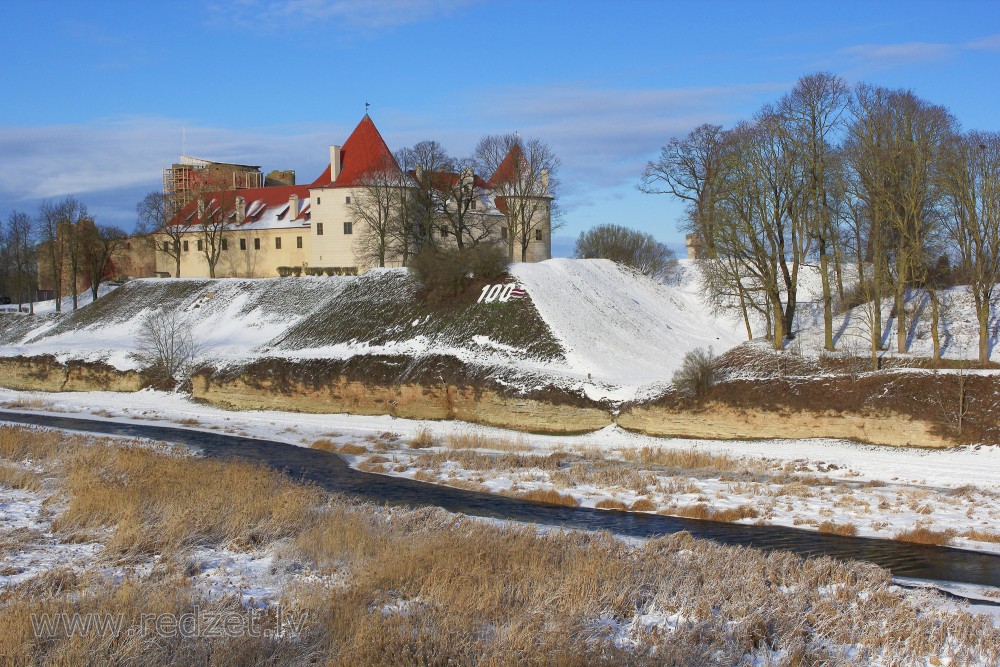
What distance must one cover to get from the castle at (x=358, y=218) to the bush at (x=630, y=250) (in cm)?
495

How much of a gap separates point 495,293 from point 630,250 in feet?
74.0

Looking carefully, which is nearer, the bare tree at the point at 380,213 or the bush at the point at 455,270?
the bush at the point at 455,270

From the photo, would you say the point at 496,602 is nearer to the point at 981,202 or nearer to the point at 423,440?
the point at 423,440

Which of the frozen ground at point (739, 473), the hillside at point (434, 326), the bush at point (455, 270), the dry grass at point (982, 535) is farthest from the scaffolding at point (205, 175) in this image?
the dry grass at point (982, 535)

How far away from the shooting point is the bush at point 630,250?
2594 inches

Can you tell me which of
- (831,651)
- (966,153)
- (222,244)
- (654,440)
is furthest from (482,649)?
(222,244)

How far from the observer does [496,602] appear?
11727 millimetres

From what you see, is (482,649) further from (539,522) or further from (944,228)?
(944,228)

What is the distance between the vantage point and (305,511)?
17141 millimetres

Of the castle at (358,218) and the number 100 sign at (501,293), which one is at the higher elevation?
the castle at (358,218)

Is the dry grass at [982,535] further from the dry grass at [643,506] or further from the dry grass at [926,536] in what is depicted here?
the dry grass at [643,506]

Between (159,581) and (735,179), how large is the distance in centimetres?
3397

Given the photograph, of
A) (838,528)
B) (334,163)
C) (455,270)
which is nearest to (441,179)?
(334,163)

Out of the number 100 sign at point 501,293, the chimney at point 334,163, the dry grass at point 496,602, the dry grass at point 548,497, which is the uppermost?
the chimney at point 334,163
